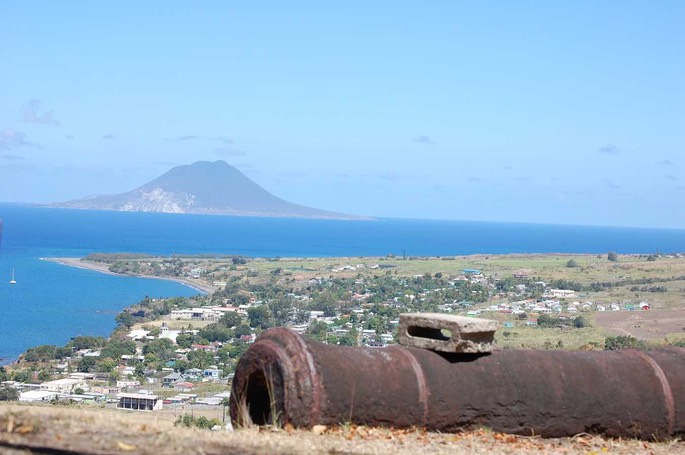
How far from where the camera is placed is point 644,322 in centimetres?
4219

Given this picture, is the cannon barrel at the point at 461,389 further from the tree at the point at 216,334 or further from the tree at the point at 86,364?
the tree at the point at 216,334

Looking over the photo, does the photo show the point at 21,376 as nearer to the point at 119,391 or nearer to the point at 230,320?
the point at 119,391

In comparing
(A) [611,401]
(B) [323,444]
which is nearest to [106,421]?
(B) [323,444]

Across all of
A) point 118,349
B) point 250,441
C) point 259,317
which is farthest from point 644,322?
point 250,441

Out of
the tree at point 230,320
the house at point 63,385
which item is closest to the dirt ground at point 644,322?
the tree at point 230,320

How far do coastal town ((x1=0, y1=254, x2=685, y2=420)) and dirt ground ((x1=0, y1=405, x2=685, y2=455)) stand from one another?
14.7ft

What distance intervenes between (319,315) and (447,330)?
52.9 meters

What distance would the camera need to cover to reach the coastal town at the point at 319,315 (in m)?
33.7

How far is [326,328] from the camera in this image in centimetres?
4931

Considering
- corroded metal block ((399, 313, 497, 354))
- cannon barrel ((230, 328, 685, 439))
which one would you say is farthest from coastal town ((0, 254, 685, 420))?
corroded metal block ((399, 313, 497, 354))

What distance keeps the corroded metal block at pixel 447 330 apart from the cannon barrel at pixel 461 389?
0.11 m

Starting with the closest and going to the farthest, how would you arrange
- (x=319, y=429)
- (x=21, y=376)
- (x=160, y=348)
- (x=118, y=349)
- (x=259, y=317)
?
1. (x=319, y=429)
2. (x=21, y=376)
3. (x=118, y=349)
4. (x=160, y=348)
5. (x=259, y=317)

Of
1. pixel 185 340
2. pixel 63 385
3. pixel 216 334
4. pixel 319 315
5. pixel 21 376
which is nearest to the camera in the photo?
pixel 63 385

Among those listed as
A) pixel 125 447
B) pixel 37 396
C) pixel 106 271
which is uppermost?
pixel 125 447
